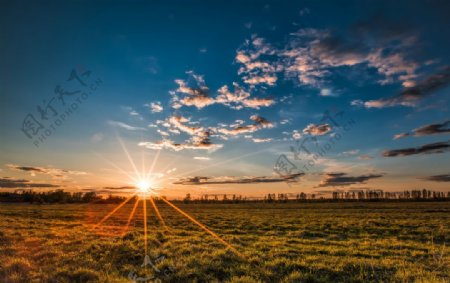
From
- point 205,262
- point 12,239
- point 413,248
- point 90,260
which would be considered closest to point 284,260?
point 205,262

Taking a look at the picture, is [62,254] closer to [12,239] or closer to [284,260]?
[12,239]

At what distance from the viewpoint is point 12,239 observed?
51.2 feet

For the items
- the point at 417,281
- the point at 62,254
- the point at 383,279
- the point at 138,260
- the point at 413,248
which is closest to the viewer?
the point at 417,281

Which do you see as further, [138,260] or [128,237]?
[128,237]

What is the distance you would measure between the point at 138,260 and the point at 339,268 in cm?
729

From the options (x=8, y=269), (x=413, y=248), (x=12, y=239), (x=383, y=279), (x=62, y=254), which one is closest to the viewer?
(x=383, y=279)

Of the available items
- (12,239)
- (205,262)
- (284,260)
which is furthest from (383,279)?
(12,239)

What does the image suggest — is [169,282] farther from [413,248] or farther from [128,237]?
[413,248]

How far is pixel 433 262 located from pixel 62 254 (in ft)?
47.5

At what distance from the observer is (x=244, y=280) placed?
312 inches

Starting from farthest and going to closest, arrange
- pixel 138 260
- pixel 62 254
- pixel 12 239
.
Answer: pixel 12 239 < pixel 62 254 < pixel 138 260

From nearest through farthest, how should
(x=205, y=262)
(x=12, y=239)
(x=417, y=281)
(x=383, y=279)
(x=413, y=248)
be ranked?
(x=417, y=281) < (x=383, y=279) < (x=205, y=262) < (x=413, y=248) < (x=12, y=239)

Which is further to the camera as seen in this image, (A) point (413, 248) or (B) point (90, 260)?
(A) point (413, 248)

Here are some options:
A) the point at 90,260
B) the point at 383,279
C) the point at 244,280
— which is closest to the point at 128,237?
the point at 90,260
